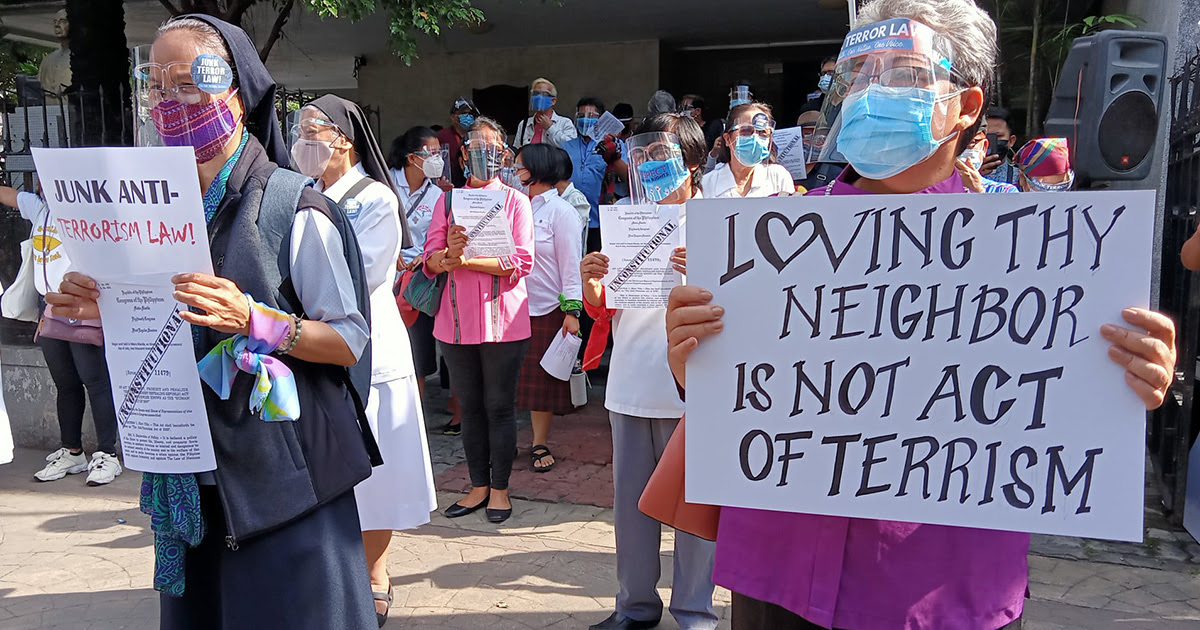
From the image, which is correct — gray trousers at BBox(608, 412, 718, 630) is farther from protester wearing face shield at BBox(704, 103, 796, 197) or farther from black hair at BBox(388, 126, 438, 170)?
black hair at BBox(388, 126, 438, 170)

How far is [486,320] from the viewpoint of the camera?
4992 mm

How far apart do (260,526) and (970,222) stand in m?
1.74

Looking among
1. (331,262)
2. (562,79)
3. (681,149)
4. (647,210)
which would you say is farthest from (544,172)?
(562,79)

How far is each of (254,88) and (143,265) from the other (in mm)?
566

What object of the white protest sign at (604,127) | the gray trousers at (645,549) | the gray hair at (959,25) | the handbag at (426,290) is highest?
the white protest sign at (604,127)

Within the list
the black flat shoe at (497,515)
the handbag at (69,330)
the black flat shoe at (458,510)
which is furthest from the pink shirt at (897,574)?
the handbag at (69,330)

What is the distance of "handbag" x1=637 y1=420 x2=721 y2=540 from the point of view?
192 cm

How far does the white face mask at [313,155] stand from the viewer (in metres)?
3.71

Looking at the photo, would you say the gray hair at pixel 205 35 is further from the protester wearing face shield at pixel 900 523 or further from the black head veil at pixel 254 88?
the protester wearing face shield at pixel 900 523

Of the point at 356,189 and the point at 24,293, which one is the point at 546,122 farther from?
the point at 356,189

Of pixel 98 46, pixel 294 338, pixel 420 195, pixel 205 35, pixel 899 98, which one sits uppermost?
pixel 98 46

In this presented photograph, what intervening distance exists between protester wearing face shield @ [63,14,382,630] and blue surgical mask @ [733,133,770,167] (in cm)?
202

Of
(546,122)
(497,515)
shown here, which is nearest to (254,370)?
(497,515)

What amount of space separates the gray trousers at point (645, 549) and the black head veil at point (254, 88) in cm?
181
